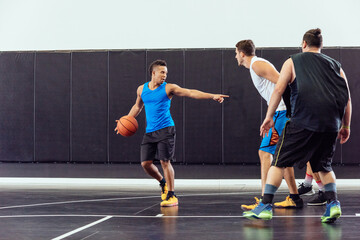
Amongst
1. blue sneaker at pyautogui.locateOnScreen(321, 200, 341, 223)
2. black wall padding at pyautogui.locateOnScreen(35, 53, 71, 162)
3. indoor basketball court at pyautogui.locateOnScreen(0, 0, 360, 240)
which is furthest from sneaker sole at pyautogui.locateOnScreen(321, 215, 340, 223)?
black wall padding at pyautogui.locateOnScreen(35, 53, 71, 162)

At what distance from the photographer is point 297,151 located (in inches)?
145

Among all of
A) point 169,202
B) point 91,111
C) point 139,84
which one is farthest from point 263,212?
point 91,111

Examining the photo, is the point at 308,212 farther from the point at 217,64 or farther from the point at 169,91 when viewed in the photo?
the point at 217,64

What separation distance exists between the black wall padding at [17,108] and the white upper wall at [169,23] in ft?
1.81

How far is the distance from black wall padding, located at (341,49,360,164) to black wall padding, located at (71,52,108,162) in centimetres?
426

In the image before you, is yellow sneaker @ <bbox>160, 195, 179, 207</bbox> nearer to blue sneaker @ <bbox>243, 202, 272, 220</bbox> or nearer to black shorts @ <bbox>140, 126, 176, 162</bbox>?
black shorts @ <bbox>140, 126, 176, 162</bbox>

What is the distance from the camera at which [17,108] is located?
352 inches

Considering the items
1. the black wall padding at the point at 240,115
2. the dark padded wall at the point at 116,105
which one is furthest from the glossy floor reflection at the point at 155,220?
the dark padded wall at the point at 116,105

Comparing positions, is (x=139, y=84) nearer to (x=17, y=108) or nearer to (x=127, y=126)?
(x=17, y=108)

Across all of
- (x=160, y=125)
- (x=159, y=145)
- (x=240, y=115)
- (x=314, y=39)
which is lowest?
(x=159, y=145)

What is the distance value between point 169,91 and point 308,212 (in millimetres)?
1945

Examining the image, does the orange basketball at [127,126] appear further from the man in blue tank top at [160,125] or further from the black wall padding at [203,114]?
the black wall padding at [203,114]

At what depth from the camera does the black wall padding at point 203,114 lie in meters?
8.59

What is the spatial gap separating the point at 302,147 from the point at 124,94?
18.0 ft
